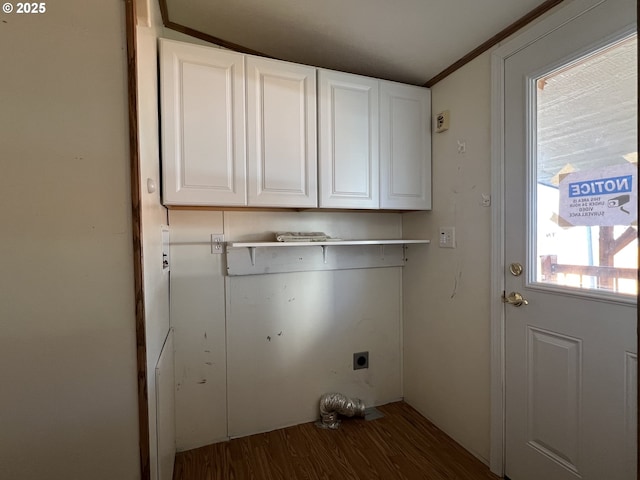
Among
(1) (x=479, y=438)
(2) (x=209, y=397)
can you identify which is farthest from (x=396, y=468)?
(2) (x=209, y=397)

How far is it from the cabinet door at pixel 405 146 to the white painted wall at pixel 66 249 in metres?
1.36

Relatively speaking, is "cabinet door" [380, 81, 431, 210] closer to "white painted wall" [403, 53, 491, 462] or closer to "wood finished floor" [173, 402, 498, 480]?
"white painted wall" [403, 53, 491, 462]

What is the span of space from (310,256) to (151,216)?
1027mm

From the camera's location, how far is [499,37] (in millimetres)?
1505

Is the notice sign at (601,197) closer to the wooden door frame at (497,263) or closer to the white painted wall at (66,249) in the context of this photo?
the wooden door frame at (497,263)

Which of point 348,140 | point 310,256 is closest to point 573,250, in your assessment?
point 348,140

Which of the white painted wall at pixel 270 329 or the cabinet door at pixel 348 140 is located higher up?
the cabinet door at pixel 348 140

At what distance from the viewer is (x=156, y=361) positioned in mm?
1216

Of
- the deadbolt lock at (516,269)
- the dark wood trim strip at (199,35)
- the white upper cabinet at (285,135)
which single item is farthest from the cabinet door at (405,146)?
the dark wood trim strip at (199,35)

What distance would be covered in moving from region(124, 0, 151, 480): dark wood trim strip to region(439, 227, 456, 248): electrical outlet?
63.4 inches

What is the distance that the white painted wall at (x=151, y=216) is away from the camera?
1072 millimetres

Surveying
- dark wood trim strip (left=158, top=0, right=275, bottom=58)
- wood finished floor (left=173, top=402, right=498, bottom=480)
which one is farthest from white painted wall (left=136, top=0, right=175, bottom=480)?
wood finished floor (left=173, top=402, right=498, bottom=480)

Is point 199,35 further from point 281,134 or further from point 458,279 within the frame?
point 458,279

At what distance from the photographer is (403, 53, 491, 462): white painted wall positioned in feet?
5.36
